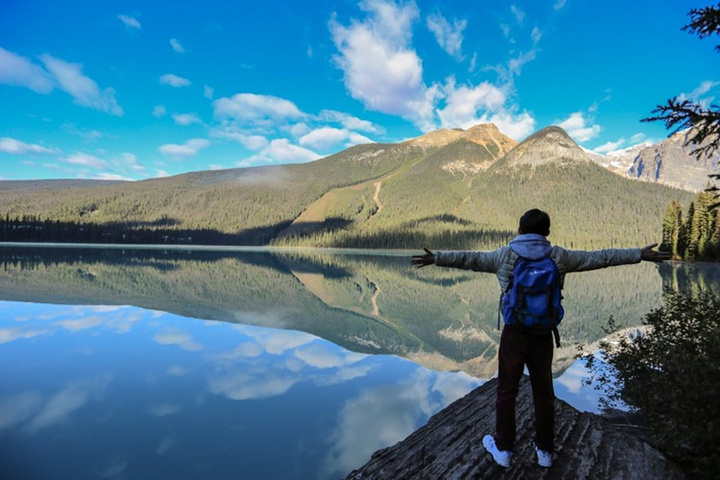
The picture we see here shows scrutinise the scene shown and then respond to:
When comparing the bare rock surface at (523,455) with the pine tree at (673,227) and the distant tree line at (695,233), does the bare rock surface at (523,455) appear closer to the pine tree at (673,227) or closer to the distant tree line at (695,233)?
the distant tree line at (695,233)

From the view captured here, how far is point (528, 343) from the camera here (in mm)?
4387

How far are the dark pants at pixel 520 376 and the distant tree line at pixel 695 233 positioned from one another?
187ft

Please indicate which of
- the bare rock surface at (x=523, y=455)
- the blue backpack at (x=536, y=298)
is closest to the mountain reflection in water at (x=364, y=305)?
the bare rock surface at (x=523, y=455)

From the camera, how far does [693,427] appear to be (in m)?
4.77

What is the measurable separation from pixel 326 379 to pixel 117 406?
5.75 metres


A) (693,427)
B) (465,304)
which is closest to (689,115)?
(693,427)

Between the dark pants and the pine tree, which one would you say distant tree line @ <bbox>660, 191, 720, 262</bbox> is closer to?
the pine tree

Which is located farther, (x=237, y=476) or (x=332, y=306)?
(x=332, y=306)

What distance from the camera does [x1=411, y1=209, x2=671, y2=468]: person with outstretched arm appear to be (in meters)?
4.39

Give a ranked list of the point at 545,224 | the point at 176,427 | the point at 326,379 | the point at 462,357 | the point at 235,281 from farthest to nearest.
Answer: the point at 235,281
the point at 462,357
the point at 326,379
the point at 176,427
the point at 545,224

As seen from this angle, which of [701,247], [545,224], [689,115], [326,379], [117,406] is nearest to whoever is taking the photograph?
[545,224]

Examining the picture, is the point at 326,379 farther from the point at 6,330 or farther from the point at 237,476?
the point at 6,330

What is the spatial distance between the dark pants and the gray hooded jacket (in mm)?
656

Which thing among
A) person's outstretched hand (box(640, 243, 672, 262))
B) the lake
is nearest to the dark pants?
person's outstretched hand (box(640, 243, 672, 262))
